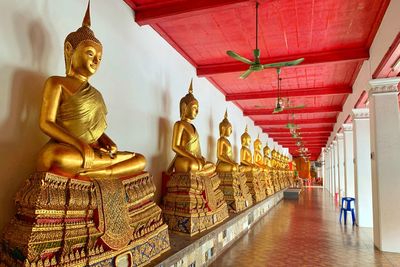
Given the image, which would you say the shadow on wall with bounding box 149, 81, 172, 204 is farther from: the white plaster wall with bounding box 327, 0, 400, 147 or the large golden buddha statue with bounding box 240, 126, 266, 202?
the white plaster wall with bounding box 327, 0, 400, 147

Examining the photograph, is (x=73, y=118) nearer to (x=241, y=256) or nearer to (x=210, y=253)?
(x=210, y=253)

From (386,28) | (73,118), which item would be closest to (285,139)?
(386,28)

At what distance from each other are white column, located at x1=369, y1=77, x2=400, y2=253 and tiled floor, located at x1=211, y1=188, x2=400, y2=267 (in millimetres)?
311

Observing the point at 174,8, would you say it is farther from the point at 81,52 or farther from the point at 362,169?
the point at 362,169

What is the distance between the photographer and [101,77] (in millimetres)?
3240

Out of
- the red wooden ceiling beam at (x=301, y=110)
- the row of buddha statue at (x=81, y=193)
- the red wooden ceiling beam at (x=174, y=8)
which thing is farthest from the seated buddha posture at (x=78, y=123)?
the red wooden ceiling beam at (x=301, y=110)

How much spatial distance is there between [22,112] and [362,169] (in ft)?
21.2

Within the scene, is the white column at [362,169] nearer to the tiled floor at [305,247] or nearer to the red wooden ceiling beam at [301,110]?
the tiled floor at [305,247]

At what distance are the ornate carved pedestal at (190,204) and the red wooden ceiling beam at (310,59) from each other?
101 inches

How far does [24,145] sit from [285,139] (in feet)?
56.6

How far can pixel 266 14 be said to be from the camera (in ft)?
13.5

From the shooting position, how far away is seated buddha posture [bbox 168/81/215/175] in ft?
13.2

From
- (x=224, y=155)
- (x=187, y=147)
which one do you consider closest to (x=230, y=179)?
(x=224, y=155)

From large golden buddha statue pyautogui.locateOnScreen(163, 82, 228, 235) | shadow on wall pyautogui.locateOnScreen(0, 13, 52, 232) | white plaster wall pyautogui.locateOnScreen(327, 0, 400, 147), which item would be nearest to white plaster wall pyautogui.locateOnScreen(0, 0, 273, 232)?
shadow on wall pyautogui.locateOnScreen(0, 13, 52, 232)
